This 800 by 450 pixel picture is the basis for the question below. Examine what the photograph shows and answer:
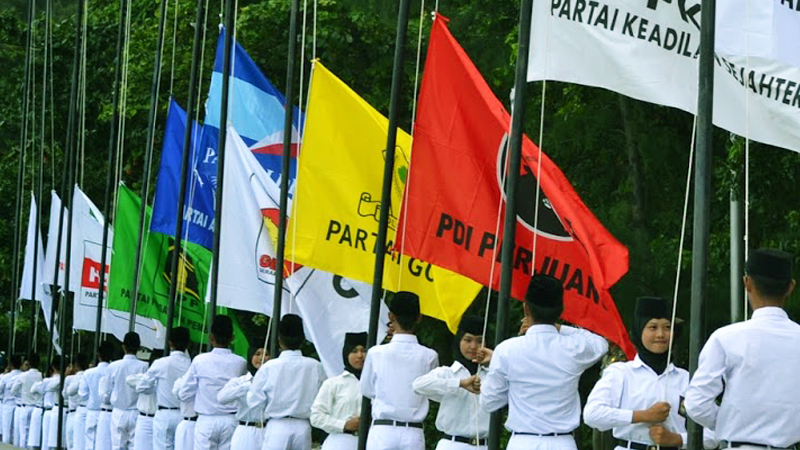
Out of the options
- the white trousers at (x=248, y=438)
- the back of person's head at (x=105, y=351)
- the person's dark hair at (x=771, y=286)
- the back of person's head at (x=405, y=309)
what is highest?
the back of person's head at (x=105, y=351)

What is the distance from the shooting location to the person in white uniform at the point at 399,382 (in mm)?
14617

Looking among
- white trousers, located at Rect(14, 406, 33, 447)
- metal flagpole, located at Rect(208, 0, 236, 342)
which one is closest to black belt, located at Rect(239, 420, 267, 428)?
metal flagpole, located at Rect(208, 0, 236, 342)

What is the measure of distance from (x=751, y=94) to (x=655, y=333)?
1.91 m

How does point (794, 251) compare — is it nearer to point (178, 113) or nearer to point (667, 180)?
point (667, 180)

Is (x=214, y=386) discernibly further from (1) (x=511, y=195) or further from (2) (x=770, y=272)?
(2) (x=770, y=272)

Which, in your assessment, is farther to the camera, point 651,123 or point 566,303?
point 651,123

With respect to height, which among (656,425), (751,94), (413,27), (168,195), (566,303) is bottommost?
(656,425)

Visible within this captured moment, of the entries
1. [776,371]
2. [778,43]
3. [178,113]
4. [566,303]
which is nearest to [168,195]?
[178,113]

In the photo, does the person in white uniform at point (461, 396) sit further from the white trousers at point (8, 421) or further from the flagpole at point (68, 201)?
the white trousers at point (8, 421)

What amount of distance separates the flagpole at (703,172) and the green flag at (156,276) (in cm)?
1398

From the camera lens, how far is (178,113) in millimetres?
27391

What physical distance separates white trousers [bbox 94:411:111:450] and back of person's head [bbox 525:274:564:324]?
16089mm

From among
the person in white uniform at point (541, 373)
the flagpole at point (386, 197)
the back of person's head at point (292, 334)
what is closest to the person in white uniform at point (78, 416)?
the back of person's head at point (292, 334)

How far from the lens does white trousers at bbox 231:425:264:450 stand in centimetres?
1823
